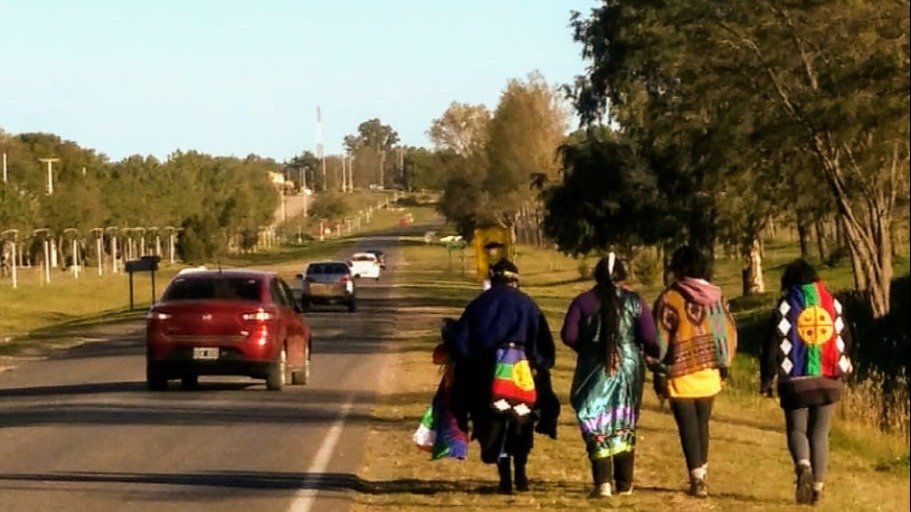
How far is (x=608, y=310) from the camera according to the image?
12.0 meters

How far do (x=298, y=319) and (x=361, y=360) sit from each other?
21.6 feet

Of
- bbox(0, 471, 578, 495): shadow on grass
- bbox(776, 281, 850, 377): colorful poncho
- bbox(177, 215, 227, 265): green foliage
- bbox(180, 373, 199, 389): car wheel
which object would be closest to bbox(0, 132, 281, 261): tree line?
bbox(177, 215, 227, 265): green foliage

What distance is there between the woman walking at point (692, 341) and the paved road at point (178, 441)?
257cm

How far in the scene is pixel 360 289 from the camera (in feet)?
240

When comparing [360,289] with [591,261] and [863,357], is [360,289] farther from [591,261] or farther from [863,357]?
[863,357]

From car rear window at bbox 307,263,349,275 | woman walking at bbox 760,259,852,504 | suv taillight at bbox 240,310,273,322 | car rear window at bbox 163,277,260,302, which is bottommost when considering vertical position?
car rear window at bbox 307,263,349,275

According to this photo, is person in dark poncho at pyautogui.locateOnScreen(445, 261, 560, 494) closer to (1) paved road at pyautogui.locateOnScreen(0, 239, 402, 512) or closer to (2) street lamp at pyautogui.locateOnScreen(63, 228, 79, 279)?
(1) paved road at pyautogui.locateOnScreen(0, 239, 402, 512)

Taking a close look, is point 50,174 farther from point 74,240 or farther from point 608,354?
point 608,354

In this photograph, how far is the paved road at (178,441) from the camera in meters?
13.2

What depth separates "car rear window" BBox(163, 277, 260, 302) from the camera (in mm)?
22969

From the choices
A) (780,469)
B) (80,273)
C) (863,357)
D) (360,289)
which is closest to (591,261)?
(360,289)

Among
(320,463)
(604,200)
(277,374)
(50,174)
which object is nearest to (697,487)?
(320,463)

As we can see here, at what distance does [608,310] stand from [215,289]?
1185 centimetres

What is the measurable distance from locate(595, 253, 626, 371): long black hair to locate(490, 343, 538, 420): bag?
21.9 inches
